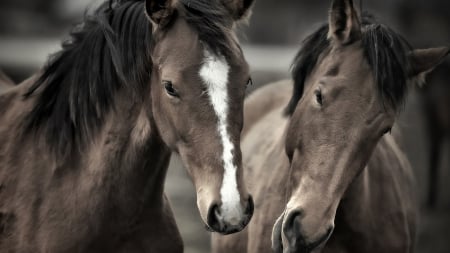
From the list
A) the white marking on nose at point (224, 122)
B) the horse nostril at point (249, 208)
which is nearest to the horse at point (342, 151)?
the horse nostril at point (249, 208)

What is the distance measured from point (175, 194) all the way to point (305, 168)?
594cm

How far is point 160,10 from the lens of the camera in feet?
11.9

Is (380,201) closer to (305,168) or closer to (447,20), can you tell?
(305,168)

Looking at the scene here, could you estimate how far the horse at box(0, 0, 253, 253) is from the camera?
11.5ft

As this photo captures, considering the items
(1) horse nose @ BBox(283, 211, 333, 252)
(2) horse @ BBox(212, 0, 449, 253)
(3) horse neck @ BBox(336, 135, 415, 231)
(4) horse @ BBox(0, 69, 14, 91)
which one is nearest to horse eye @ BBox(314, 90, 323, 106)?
(2) horse @ BBox(212, 0, 449, 253)

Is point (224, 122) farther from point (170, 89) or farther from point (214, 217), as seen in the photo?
point (214, 217)

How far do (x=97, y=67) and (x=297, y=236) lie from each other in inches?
47.2

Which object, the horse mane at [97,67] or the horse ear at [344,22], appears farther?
the horse ear at [344,22]

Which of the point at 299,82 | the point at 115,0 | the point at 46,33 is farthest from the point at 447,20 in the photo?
the point at 46,33

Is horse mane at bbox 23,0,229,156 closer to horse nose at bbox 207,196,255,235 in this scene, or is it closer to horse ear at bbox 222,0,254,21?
horse ear at bbox 222,0,254,21

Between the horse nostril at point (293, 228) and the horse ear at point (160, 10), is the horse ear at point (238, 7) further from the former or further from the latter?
the horse nostril at point (293, 228)

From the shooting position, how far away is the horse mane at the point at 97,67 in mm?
3662

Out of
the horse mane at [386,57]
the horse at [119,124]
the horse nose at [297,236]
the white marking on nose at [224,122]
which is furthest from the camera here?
the horse mane at [386,57]

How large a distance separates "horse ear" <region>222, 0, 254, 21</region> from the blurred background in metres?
0.16
